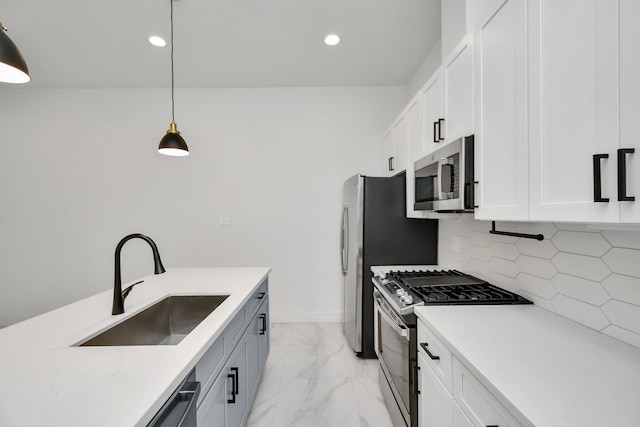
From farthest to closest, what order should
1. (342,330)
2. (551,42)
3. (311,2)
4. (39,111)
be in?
1. (39,111)
2. (342,330)
3. (311,2)
4. (551,42)

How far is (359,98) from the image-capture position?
3.27m

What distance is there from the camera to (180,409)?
30.1 inches

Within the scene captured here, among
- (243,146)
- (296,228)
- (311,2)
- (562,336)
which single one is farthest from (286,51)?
(562,336)

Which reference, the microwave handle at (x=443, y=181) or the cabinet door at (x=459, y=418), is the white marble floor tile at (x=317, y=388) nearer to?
the cabinet door at (x=459, y=418)

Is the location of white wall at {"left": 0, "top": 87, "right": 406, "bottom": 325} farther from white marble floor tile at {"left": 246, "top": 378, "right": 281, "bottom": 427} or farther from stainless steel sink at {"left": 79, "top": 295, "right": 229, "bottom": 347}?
stainless steel sink at {"left": 79, "top": 295, "right": 229, "bottom": 347}

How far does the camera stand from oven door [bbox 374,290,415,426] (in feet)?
4.39

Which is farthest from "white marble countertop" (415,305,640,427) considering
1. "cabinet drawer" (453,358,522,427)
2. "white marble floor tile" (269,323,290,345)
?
"white marble floor tile" (269,323,290,345)

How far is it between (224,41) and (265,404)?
2.96 m

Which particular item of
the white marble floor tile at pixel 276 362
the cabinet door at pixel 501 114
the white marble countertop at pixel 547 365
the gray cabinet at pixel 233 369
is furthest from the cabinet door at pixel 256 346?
the cabinet door at pixel 501 114

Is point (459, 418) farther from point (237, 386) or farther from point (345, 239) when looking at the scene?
point (345, 239)

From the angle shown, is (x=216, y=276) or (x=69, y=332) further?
(x=216, y=276)

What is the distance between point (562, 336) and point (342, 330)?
90.2 inches

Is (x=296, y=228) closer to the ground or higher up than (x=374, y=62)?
closer to the ground

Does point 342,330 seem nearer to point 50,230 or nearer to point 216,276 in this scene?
point 216,276
